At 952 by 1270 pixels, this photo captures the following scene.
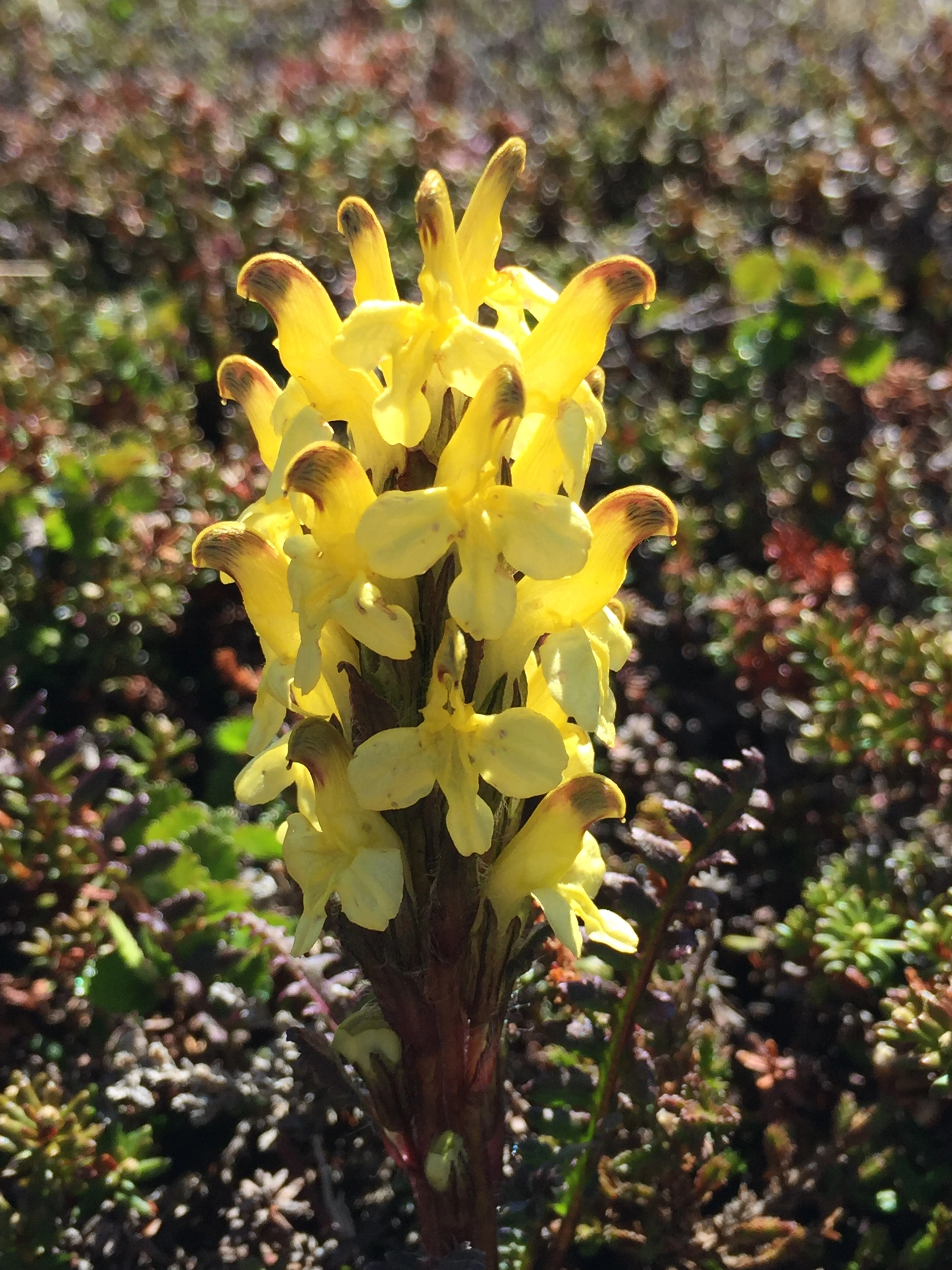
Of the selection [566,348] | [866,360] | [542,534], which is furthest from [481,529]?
[866,360]

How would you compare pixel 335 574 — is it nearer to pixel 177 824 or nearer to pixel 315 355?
pixel 315 355

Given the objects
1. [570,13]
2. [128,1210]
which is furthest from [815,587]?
[570,13]

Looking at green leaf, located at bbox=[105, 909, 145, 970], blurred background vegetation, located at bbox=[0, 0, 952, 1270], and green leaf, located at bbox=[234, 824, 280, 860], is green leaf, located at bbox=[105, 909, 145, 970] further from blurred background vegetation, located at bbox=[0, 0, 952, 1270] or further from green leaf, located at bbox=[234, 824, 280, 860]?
green leaf, located at bbox=[234, 824, 280, 860]

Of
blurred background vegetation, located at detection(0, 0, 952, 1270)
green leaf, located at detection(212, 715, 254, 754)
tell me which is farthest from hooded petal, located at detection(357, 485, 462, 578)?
green leaf, located at detection(212, 715, 254, 754)

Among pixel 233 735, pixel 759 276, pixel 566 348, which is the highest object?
pixel 759 276

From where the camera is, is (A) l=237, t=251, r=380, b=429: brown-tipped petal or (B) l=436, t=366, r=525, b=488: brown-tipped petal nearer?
(B) l=436, t=366, r=525, b=488: brown-tipped petal

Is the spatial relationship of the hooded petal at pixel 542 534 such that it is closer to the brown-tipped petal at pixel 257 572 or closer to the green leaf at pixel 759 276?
the brown-tipped petal at pixel 257 572

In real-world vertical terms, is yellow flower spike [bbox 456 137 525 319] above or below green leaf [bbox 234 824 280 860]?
above

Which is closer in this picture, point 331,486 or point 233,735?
point 331,486
